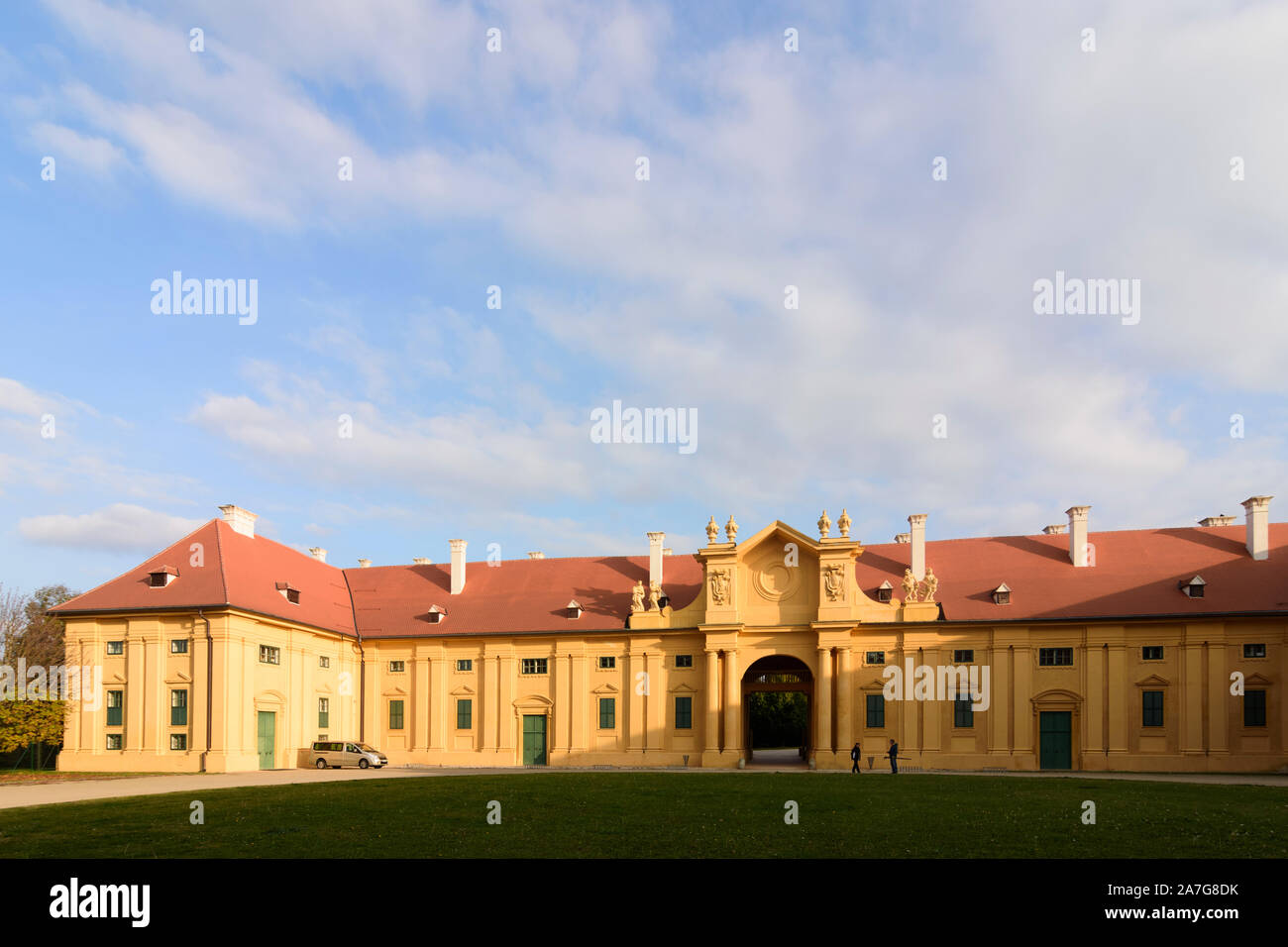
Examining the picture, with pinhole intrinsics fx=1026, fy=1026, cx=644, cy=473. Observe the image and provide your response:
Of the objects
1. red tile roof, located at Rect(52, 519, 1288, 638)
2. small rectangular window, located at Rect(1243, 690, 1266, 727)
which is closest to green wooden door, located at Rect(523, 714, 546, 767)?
red tile roof, located at Rect(52, 519, 1288, 638)

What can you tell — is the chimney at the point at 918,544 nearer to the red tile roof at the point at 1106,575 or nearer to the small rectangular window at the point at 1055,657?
the red tile roof at the point at 1106,575

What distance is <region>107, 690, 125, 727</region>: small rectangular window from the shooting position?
45438mm

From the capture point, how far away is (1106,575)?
1961 inches

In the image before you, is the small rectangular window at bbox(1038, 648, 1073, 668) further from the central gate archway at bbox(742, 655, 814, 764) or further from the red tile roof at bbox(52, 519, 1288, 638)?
the central gate archway at bbox(742, 655, 814, 764)

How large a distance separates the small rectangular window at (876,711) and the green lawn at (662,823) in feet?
60.5

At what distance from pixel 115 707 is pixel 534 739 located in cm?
1962

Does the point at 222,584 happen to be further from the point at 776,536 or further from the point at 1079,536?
the point at 1079,536

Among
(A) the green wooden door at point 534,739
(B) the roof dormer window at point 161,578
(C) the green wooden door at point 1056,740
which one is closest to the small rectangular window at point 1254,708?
(C) the green wooden door at point 1056,740

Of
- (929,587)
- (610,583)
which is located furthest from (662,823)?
(610,583)

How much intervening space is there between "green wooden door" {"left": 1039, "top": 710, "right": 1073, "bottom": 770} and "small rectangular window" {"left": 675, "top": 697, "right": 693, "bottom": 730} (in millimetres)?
16735

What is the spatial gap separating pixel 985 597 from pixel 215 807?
37.4 meters
